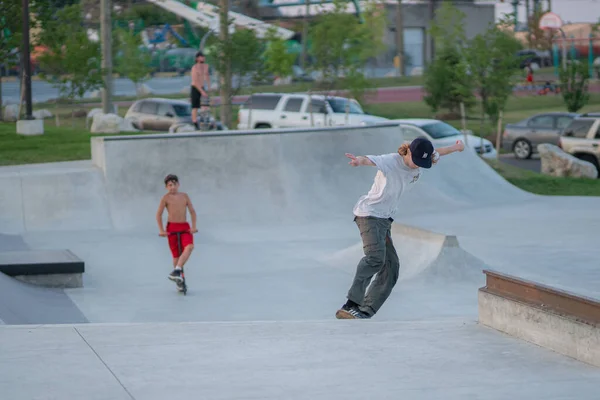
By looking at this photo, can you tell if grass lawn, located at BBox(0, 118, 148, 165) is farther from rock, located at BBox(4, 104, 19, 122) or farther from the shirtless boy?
the shirtless boy

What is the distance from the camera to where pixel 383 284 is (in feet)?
28.8

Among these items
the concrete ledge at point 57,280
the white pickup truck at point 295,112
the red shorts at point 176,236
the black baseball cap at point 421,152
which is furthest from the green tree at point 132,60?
the black baseball cap at point 421,152

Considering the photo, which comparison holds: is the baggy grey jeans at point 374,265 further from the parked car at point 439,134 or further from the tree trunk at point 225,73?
the parked car at point 439,134

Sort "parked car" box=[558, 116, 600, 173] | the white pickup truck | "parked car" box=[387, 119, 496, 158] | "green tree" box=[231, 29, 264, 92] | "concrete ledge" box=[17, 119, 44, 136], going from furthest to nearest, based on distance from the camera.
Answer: the white pickup truck → "parked car" box=[387, 119, 496, 158] → "parked car" box=[558, 116, 600, 173] → "green tree" box=[231, 29, 264, 92] → "concrete ledge" box=[17, 119, 44, 136]

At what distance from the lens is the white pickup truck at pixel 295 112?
101 feet

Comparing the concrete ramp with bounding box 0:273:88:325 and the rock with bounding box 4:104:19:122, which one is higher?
the rock with bounding box 4:104:19:122

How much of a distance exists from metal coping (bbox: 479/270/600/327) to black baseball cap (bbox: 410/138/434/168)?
129cm

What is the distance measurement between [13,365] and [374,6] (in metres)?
64.3

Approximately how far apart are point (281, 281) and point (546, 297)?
6.45 metres

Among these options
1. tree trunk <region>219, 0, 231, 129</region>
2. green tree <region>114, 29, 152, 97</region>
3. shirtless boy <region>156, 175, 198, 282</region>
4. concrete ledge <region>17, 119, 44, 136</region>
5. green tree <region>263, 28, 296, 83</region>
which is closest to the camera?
shirtless boy <region>156, 175, 198, 282</region>

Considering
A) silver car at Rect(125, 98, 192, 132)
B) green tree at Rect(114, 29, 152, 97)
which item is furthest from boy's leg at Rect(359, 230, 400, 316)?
green tree at Rect(114, 29, 152, 97)

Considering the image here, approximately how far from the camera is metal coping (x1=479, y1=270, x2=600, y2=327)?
6298 mm

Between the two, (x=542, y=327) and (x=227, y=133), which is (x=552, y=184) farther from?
(x=542, y=327)

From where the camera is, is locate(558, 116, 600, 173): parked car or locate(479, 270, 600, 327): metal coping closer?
locate(479, 270, 600, 327): metal coping
